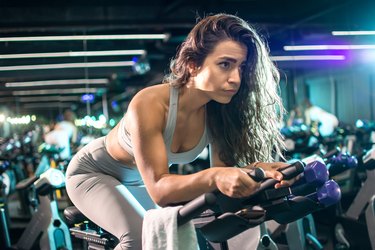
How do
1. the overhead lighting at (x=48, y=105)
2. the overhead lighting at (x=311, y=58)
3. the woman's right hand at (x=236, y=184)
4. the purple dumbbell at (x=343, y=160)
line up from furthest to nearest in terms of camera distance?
1. the overhead lighting at (x=311, y=58)
2. the overhead lighting at (x=48, y=105)
3. the purple dumbbell at (x=343, y=160)
4. the woman's right hand at (x=236, y=184)

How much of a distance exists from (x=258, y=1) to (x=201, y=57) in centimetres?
634

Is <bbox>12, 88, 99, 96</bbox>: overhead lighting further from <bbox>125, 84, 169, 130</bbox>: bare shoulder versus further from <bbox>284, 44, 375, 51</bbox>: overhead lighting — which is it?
<bbox>284, 44, 375, 51</bbox>: overhead lighting

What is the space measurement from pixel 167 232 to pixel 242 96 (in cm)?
67

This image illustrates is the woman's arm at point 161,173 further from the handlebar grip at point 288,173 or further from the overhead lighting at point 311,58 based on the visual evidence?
the overhead lighting at point 311,58

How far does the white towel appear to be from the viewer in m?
1.38

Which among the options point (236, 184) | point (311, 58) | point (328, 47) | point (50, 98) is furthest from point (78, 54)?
point (236, 184)

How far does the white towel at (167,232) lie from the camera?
1.38 metres

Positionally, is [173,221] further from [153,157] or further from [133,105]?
[133,105]

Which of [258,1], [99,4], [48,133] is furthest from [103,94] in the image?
[258,1]

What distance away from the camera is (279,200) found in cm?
147

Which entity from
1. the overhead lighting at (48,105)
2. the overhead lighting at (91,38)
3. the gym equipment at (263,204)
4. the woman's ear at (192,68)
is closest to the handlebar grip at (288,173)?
the gym equipment at (263,204)

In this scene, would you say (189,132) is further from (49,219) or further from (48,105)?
(48,105)

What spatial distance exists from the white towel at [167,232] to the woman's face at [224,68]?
0.46 m

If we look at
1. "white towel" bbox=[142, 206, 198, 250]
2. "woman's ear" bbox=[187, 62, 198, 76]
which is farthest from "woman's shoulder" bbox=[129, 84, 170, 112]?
"white towel" bbox=[142, 206, 198, 250]
